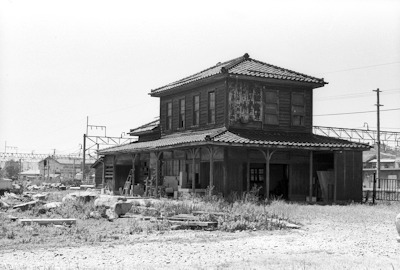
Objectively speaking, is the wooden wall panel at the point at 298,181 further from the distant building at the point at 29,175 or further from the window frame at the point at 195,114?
the distant building at the point at 29,175

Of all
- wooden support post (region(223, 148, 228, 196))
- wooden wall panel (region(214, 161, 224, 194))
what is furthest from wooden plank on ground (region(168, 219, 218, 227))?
wooden wall panel (region(214, 161, 224, 194))

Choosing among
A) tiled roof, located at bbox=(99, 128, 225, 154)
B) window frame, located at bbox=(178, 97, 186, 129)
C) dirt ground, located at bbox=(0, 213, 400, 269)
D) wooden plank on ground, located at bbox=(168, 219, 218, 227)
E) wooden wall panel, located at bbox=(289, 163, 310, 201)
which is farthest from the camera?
window frame, located at bbox=(178, 97, 186, 129)

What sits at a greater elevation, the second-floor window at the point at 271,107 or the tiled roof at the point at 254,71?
the tiled roof at the point at 254,71

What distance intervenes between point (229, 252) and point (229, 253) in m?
0.13

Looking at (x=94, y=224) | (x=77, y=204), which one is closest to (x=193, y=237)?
(x=94, y=224)

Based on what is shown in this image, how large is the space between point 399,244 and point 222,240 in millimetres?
4154

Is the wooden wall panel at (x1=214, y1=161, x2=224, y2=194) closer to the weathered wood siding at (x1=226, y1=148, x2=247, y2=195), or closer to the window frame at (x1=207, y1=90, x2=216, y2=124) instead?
the weathered wood siding at (x1=226, y1=148, x2=247, y2=195)

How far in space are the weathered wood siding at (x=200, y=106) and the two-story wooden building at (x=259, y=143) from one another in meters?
0.05

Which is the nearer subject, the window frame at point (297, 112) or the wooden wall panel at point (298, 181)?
the wooden wall panel at point (298, 181)

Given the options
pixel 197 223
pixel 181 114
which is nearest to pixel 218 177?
pixel 181 114

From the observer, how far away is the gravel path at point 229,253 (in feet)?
32.1

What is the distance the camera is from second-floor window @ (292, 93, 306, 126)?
2762cm

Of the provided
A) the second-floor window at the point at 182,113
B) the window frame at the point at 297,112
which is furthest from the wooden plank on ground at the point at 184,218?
the second-floor window at the point at 182,113

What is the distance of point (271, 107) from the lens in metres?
27.1
